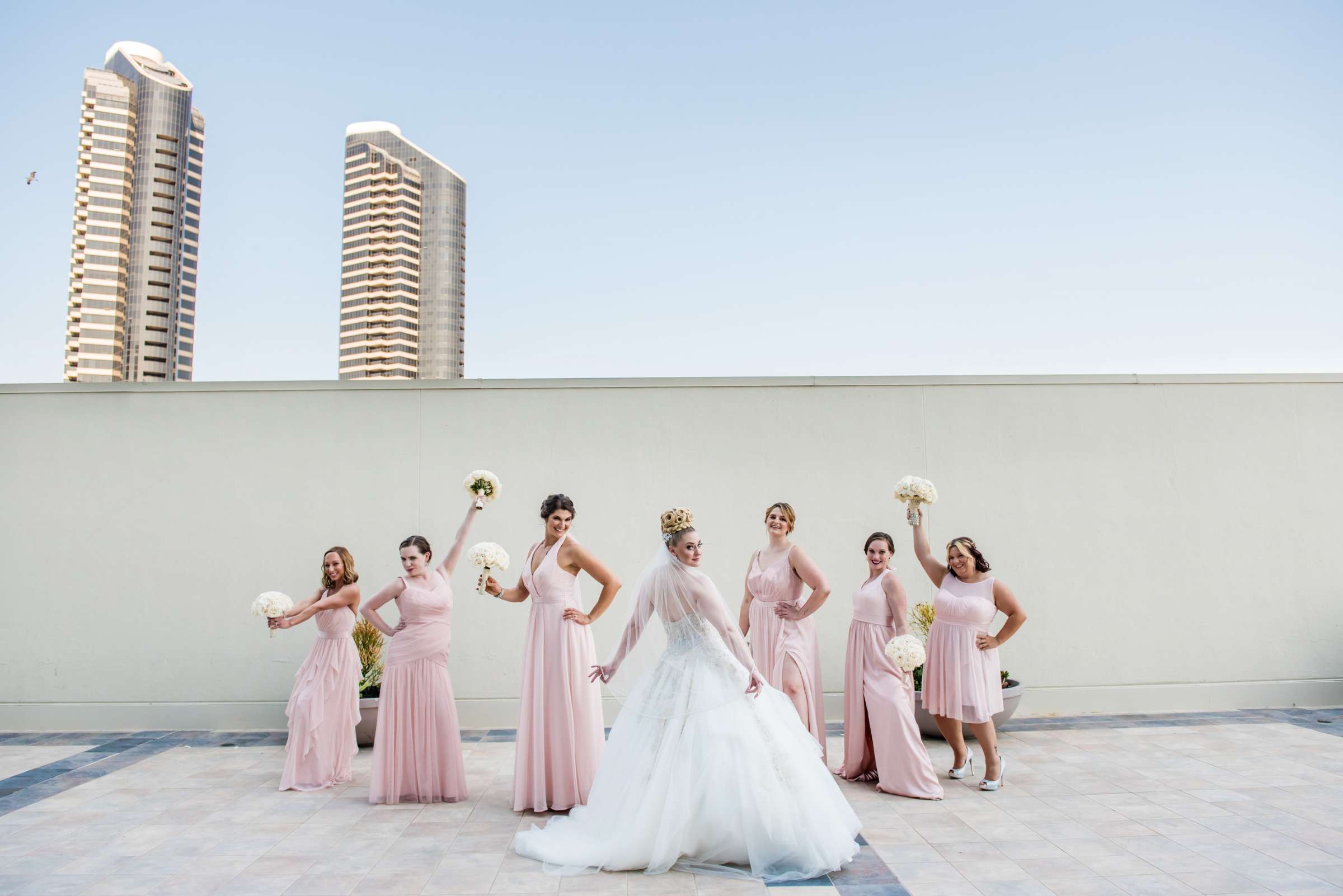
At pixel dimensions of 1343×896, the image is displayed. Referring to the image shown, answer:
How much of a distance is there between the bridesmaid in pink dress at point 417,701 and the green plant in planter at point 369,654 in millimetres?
1500

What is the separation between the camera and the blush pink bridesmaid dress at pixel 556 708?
15.3 ft

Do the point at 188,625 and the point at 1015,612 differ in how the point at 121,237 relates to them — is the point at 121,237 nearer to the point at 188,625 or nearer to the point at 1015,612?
the point at 188,625

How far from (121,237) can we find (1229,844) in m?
63.5

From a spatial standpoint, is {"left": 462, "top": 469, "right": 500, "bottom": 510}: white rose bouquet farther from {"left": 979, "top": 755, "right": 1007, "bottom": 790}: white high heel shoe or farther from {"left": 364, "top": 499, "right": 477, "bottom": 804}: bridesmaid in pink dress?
{"left": 979, "top": 755, "right": 1007, "bottom": 790}: white high heel shoe

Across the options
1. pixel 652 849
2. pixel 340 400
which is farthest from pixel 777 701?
pixel 340 400

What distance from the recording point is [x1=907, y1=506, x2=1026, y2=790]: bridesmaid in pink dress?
5.01 m

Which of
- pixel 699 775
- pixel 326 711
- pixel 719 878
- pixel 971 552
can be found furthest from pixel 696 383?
Answer: pixel 719 878

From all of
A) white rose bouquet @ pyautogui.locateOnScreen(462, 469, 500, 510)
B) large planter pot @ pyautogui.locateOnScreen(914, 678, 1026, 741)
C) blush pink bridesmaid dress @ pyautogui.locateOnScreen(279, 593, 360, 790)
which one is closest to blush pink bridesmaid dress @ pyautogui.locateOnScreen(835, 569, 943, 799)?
large planter pot @ pyautogui.locateOnScreen(914, 678, 1026, 741)

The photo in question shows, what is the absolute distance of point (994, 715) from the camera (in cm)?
637

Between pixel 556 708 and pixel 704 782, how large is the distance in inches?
51.0

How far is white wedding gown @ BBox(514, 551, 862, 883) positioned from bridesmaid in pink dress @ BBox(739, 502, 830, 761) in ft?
3.32

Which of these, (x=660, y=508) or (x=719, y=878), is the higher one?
(x=660, y=508)

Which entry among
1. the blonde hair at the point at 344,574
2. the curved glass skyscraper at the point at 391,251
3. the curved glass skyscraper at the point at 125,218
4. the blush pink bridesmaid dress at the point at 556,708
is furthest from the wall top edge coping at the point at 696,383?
the curved glass skyscraper at the point at 391,251

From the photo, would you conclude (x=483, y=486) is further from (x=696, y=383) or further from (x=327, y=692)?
(x=696, y=383)
